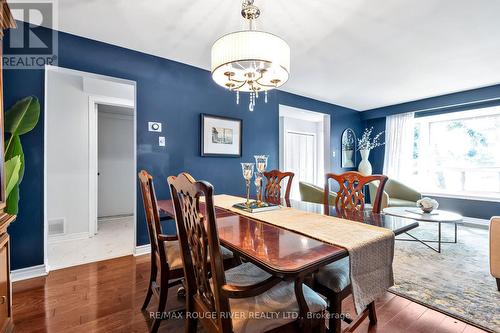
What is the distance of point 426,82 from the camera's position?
3.70m

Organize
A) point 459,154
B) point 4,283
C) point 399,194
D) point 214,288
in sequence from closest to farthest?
point 214,288 < point 4,283 < point 399,194 < point 459,154

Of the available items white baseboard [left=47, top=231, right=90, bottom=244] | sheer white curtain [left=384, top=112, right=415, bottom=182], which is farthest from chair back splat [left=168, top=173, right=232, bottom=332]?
sheer white curtain [left=384, top=112, right=415, bottom=182]

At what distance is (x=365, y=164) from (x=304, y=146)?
142cm

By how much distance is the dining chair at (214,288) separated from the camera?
2.80 ft

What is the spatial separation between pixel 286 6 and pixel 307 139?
4127mm

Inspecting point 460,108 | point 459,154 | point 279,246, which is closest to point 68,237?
point 279,246

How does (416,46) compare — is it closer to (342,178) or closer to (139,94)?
(342,178)

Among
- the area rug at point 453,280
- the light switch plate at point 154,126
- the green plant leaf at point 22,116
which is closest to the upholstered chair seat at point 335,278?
the area rug at point 453,280

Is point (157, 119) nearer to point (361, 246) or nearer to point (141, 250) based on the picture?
point (141, 250)

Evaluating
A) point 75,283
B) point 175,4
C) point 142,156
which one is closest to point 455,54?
point 175,4

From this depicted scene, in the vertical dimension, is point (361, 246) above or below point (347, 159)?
below

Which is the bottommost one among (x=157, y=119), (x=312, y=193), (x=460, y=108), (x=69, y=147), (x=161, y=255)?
(x=161, y=255)

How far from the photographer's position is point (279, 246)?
100cm

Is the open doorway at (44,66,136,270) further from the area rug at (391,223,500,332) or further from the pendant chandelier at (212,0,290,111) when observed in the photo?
the area rug at (391,223,500,332)
